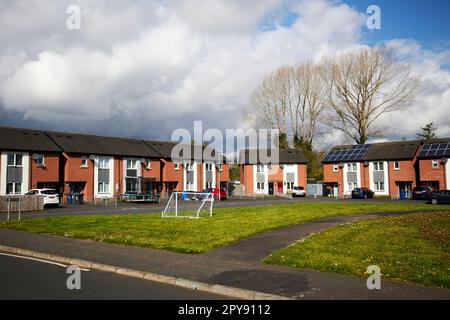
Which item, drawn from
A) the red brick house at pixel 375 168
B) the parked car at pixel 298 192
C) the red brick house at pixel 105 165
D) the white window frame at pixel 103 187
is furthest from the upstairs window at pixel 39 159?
the red brick house at pixel 375 168

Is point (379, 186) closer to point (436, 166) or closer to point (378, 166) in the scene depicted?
point (378, 166)

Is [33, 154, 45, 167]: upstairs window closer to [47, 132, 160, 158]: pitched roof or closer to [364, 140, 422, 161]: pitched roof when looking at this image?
[47, 132, 160, 158]: pitched roof

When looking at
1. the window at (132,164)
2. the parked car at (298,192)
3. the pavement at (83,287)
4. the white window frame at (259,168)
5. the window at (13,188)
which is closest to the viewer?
the pavement at (83,287)

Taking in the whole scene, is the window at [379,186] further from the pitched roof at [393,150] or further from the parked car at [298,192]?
the parked car at [298,192]

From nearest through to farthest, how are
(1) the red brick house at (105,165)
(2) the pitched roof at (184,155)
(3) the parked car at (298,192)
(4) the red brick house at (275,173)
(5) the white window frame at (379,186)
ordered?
(1) the red brick house at (105,165) < (5) the white window frame at (379,186) < (2) the pitched roof at (184,155) < (3) the parked car at (298,192) < (4) the red brick house at (275,173)

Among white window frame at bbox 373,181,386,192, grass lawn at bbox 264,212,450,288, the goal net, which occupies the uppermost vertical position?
white window frame at bbox 373,181,386,192

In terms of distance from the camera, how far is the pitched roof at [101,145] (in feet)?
152

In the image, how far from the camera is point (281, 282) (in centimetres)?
855

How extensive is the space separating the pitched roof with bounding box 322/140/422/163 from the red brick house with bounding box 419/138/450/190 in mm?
2283

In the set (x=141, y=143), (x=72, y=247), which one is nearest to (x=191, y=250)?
(x=72, y=247)

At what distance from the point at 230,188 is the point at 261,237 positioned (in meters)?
55.1

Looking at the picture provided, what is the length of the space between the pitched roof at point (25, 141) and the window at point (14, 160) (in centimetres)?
73

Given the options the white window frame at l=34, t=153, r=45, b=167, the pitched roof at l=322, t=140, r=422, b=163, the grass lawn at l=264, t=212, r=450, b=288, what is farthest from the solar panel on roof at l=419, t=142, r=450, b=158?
the white window frame at l=34, t=153, r=45, b=167

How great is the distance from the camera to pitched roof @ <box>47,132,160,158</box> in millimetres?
46312
